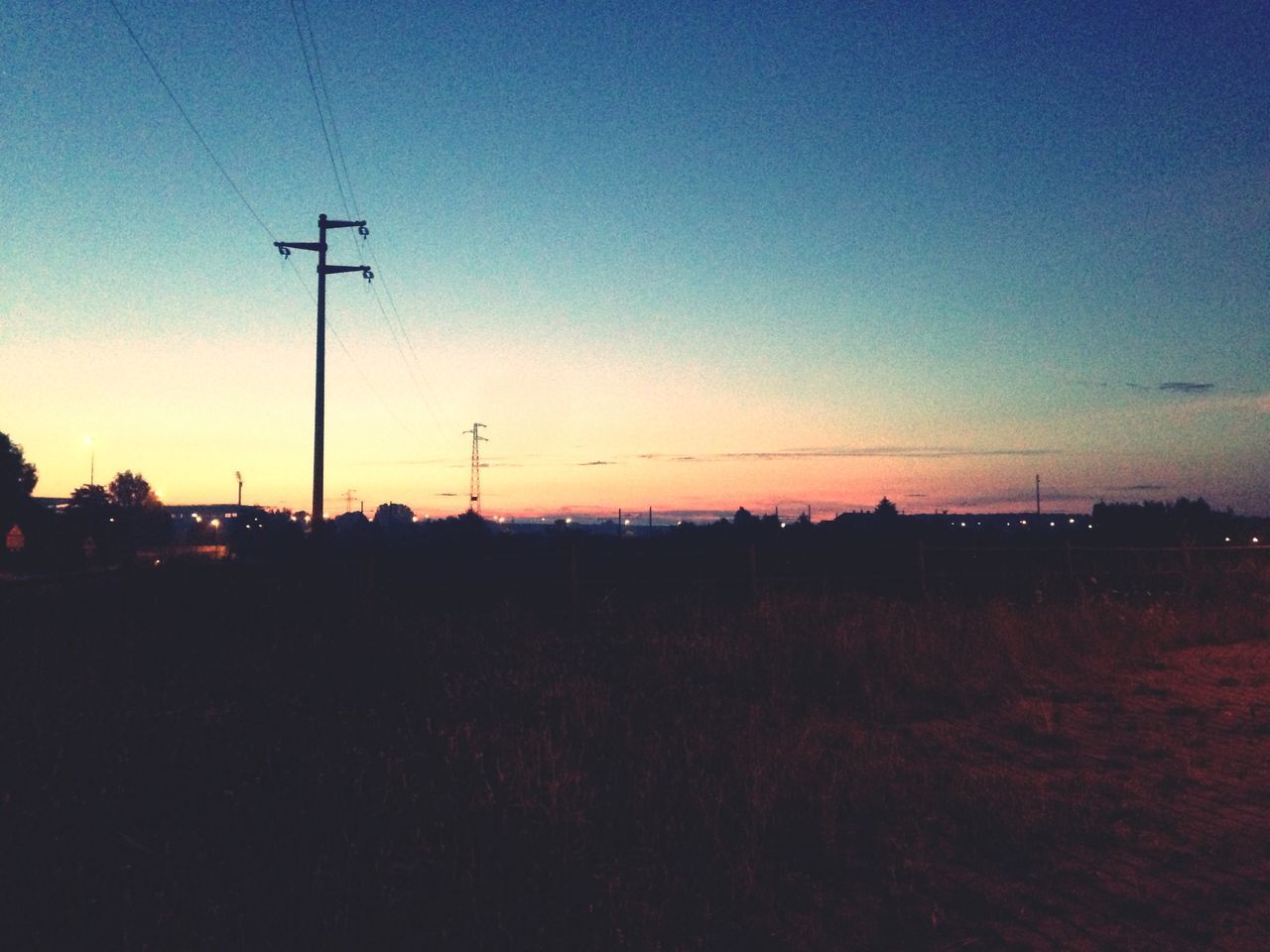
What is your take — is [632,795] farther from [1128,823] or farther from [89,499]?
[89,499]

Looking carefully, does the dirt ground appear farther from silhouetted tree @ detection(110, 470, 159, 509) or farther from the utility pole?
silhouetted tree @ detection(110, 470, 159, 509)

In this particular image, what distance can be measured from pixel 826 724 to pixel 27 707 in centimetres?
700

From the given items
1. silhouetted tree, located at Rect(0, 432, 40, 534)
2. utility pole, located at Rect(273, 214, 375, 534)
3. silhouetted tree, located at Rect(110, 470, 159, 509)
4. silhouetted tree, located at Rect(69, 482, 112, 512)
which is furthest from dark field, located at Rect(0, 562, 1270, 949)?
silhouetted tree, located at Rect(110, 470, 159, 509)

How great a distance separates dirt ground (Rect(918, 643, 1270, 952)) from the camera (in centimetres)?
365

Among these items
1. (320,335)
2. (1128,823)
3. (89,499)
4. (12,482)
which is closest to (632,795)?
(1128,823)

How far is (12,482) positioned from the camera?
58.5 meters

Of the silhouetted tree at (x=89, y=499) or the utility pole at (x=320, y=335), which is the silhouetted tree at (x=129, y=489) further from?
the utility pole at (x=320, y=335)

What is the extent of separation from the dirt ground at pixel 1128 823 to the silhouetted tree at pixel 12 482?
64.7m

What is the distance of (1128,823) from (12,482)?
7244 centimetres

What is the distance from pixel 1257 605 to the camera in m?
14.5

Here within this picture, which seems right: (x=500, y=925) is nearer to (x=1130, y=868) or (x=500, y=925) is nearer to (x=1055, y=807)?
(x=1130, y=868)

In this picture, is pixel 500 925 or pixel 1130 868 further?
pixel 1130 868

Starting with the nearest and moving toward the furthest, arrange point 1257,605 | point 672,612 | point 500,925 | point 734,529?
point 500,925, point 672,612, point 1257,605, point 734,529

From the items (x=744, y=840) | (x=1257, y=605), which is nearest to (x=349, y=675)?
(x=744, y=840)
